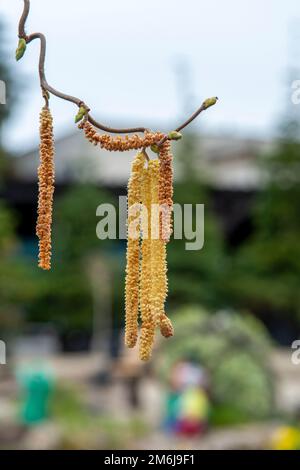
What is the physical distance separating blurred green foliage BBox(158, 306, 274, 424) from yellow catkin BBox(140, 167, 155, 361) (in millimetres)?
5255

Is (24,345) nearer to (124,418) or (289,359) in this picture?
(289,359)

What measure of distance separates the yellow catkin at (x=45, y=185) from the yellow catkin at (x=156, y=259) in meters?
0.08

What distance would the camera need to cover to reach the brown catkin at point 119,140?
0.66 meters

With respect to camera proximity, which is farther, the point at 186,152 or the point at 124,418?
the point at 186,152

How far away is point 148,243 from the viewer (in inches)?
27.9

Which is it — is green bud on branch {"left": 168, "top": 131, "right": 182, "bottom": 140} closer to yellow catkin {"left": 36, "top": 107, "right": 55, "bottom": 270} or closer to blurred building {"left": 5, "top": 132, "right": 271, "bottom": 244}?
yellow catkin {"left": 36, "top": 107, "right": 55, "bottom": 270}

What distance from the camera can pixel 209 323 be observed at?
20.0 feet

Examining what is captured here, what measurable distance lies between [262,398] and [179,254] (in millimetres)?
6934

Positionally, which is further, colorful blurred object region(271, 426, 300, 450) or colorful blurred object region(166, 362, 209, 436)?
colorful blurred object region(166, 362, 209, 436)

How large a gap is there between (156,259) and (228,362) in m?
5.30

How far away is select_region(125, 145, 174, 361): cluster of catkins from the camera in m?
0.68

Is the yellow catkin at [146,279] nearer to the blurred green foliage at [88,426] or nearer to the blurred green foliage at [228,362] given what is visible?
the blurred green foliage at [88,426]

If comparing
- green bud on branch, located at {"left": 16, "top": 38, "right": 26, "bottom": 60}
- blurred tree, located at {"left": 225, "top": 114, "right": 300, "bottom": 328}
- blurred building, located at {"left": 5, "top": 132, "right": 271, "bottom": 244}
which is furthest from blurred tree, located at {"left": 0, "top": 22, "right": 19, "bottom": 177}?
green bud on branch, located at {"left": 16, "top": 38, "right": 26, "bottom": 60}
